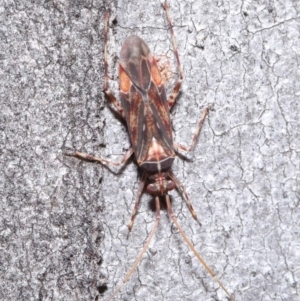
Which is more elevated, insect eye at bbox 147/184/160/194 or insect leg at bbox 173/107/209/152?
insect leg at bbox 173/107/209/152

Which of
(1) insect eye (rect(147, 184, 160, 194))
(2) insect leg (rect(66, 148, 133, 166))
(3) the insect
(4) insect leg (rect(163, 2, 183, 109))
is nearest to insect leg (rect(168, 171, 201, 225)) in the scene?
(3) the insect

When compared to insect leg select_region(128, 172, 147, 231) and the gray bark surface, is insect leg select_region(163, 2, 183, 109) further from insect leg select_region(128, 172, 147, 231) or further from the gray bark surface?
insect leg select_region(128, 172, 147, 231)

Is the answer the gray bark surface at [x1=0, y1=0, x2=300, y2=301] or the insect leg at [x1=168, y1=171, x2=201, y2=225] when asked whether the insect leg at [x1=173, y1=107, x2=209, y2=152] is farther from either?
the insect leg at [x1=168, y1=171, x2=201, y2=225]

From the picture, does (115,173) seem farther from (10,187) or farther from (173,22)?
(173,22)

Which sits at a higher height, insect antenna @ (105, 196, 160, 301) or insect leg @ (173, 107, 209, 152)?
insect leg @ (173, 107, 209, 152)

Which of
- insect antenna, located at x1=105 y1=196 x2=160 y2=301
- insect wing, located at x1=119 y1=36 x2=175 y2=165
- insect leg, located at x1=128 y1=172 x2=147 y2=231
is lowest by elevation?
insect antenna, located at x1=105 y1=196 x2=160 y2=301

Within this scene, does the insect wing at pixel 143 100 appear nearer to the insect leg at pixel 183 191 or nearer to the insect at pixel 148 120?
the insect at pixel 148 120

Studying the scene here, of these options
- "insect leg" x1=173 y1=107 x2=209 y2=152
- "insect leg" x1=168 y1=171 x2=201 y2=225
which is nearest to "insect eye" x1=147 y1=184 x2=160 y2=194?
"insect leg" x1=168 y1=171 x2=201 y2=225

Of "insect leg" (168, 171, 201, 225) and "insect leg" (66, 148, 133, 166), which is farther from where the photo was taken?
"insect leg" (168, 171, 201, 225)

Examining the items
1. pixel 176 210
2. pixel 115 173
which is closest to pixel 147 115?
pixel 115 173
